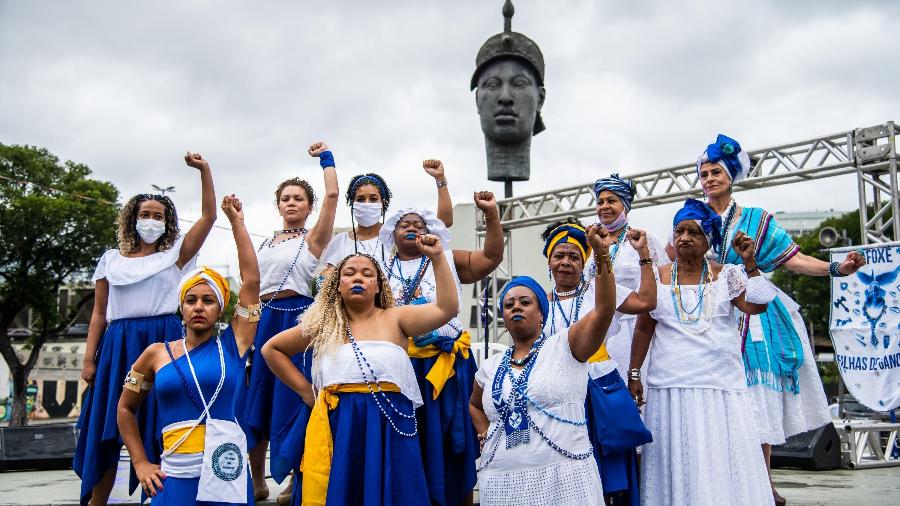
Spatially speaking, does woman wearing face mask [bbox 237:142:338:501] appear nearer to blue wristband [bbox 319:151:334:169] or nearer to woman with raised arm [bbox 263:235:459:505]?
blue wristband [bbox 319:151:334:169]

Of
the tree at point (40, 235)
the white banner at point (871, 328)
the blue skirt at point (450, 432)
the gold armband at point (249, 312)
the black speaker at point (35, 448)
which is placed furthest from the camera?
the tree at point (40, 235)

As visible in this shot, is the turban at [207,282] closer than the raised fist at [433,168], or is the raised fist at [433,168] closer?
the turban at [207,282]

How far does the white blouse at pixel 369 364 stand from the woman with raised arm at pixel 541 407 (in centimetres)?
39

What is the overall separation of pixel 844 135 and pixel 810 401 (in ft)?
22.5

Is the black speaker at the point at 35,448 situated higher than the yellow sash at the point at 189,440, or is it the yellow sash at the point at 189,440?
the yellow sash at the point at 189,440

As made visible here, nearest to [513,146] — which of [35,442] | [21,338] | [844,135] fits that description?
[844,135]

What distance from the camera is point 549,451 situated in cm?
331

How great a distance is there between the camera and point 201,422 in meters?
3.43

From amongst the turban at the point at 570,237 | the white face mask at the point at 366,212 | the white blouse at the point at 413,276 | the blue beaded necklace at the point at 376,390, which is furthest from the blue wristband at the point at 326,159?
the blue beaded necklace at the point at 376,390

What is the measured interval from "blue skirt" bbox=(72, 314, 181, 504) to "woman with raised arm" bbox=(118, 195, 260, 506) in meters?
0.76

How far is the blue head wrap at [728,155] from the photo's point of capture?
4.61 m

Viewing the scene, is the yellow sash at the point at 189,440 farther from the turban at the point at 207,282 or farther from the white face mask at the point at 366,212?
the white face mask at the point at 366,212

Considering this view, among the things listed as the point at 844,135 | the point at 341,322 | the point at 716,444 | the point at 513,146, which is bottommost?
the point at 716,444

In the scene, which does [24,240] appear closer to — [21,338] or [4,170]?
[4,170]
